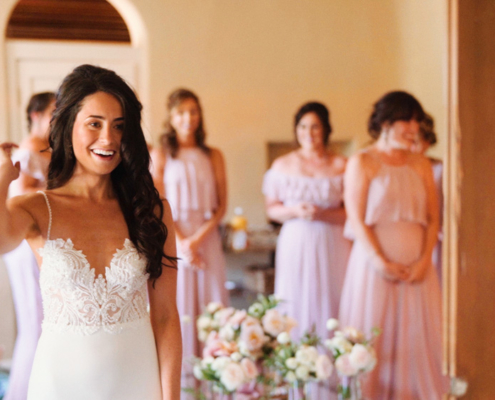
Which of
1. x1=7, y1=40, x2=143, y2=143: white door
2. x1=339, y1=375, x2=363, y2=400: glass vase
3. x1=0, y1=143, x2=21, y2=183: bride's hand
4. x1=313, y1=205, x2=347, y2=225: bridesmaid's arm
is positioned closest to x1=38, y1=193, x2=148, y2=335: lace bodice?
x1=0, y1=143, x2=21, y2=183: bride's hand

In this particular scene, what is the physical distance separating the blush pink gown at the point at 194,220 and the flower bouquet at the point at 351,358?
144cm

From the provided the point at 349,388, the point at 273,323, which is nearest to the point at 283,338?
the point at 273,323

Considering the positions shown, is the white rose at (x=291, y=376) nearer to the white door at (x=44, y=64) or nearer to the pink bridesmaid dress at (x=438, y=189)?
the pink bridesmaid dress at (x=438, y=189)

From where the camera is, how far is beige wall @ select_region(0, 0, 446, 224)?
16.4 ft

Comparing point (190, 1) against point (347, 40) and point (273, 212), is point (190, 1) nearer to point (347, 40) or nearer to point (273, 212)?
point (347, 40)

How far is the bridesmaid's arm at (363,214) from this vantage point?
3139mm

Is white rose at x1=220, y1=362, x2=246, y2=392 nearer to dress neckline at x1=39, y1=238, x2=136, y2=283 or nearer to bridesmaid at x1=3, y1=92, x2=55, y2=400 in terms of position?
dress neckline at x1=39, y1=238, x2=136, y2=283

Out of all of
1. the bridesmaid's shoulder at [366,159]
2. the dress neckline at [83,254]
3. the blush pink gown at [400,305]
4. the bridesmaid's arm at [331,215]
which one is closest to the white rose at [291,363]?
the dress neckline at [83,254]

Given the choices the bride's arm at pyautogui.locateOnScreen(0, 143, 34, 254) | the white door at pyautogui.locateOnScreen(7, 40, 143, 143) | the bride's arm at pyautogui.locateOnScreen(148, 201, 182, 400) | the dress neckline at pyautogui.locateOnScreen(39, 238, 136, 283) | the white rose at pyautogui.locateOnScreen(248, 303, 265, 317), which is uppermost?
the white door at pyautogui.locateOnScreen(7, 40, 143, 143)

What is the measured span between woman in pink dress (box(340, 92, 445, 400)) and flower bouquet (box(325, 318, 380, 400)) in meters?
0.87

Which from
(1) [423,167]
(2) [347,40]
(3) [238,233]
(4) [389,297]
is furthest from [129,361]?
(2) [347,40]

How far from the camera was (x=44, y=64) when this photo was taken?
4820mm

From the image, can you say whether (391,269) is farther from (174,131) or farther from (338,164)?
(174,131)

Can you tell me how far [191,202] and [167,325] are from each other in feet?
6.73
